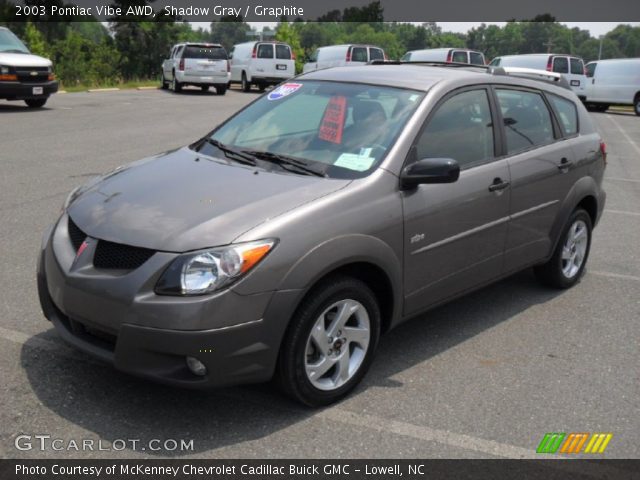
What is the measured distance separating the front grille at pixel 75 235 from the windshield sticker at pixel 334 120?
4.96ft

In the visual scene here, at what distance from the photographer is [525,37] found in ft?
530

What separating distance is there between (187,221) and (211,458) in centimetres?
110

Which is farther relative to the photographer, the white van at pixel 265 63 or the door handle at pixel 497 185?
the white van at pixel 265 63

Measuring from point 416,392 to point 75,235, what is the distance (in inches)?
78.5

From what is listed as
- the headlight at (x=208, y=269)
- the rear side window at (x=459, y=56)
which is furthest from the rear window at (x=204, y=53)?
the headlight at (x=208, y=269)

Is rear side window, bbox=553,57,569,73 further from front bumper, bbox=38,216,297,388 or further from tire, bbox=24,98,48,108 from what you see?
front bumper, bbox=38,216,297,388

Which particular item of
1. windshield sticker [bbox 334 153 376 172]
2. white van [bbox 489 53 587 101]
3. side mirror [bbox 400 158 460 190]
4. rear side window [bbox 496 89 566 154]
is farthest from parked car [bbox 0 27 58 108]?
white van [bbox 489 53 587 101]

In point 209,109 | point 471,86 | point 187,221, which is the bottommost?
point 209,109

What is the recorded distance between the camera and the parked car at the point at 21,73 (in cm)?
1655

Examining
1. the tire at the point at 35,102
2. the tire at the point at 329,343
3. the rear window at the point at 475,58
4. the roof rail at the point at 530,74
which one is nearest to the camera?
the tire at the point at 329,343

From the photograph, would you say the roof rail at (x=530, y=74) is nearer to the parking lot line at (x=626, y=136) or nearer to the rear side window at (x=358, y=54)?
the parking lot line at (x=626, y=136)

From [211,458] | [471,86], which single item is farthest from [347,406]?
[471,86]

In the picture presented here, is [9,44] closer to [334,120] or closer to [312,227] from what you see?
[334,120]

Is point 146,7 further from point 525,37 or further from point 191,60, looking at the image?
point 525,37
